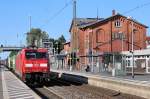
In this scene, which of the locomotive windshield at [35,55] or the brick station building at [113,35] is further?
the brick station building at [113,35]

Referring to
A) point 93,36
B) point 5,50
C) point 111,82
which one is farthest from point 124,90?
point 5,50

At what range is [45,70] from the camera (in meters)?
35.5

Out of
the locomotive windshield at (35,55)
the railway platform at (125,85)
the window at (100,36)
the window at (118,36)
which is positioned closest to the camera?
the railway platform at (125,85)

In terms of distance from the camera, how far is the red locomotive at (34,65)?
3538cm

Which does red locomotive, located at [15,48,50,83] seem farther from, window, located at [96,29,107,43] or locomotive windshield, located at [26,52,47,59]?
window, located at [96,29,107,43]

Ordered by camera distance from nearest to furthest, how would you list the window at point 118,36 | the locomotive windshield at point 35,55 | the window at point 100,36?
the locomotive windshield at point 35,55 → the window at point 118,36 → the window at point 100,36

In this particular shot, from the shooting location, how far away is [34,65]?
1398 inches

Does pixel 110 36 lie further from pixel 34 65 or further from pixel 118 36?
pixel 34 65

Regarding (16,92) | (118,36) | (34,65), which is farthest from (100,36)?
(16,92)

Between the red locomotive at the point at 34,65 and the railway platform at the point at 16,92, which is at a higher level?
the red locomotive at the point at 34,65

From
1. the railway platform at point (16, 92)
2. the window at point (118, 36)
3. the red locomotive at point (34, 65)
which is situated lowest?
the railway platform at point (16, 92)

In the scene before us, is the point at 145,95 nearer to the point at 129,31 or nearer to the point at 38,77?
the point at 38,77

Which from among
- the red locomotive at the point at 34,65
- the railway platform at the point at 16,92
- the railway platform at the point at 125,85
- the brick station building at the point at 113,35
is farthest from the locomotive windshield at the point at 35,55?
the brick station building at the point at 113,35

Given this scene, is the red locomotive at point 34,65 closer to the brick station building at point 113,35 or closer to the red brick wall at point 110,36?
the brick station building at point 113,35
